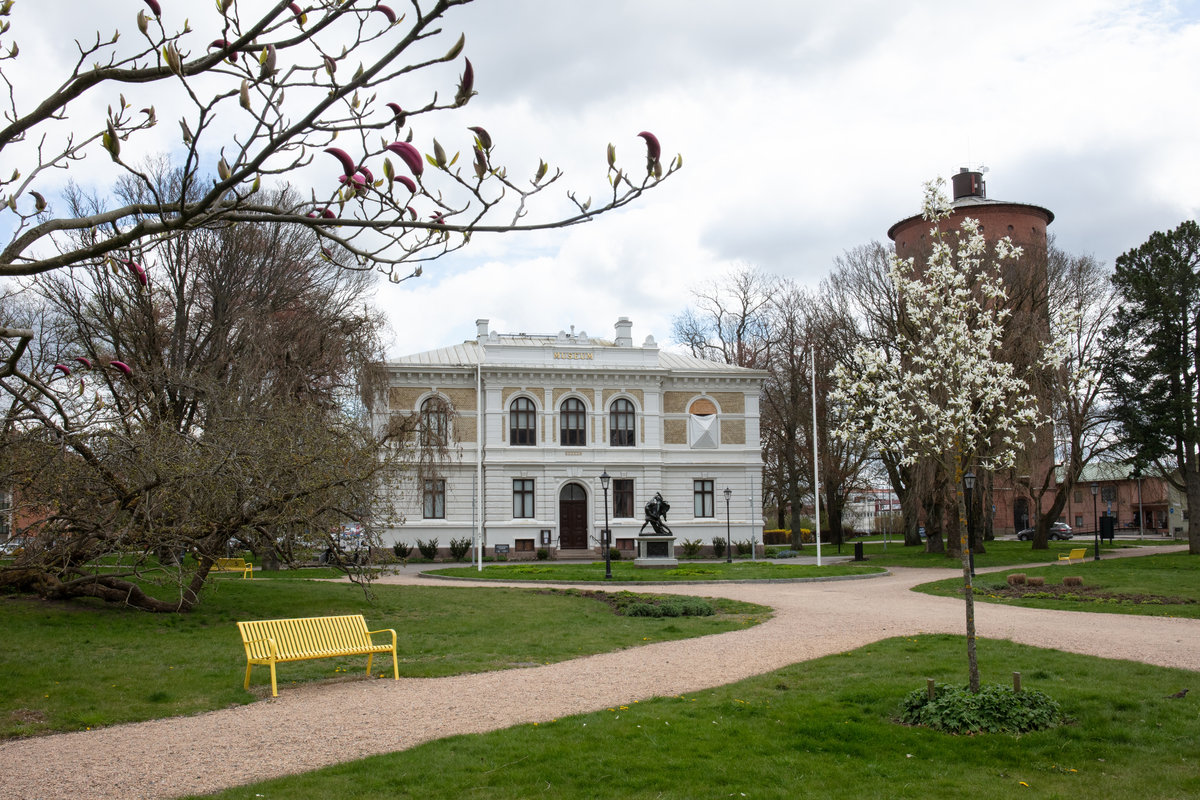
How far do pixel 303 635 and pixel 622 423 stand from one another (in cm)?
3083

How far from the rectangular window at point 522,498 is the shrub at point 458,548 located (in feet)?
8.91

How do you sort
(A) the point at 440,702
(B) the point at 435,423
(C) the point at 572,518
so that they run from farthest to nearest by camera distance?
1. (C) the point at 572,518
2. (B) the point at 435,423
3. (A) the point at 440,702

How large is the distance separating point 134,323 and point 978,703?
78.5ft

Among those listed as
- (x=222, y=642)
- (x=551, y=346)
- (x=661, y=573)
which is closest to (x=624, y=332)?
(x=551, y=346)

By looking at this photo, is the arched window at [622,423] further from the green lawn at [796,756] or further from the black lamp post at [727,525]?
the green lawn at [796,756]

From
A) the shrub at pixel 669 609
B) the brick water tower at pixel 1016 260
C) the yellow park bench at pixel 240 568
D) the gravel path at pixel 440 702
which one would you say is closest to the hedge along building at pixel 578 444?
the yellow park bench at pixel 240 568

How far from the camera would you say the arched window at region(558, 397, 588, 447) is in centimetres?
4138

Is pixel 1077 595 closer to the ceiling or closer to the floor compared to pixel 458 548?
closer to the ceiling

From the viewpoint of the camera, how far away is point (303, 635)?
1143 cm

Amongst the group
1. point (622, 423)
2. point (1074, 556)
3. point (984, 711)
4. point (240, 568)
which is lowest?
point (1074, 556)

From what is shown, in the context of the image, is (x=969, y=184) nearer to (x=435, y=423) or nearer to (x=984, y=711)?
(x=435, y=423)

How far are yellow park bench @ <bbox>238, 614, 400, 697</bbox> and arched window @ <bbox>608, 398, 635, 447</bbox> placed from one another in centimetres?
2993

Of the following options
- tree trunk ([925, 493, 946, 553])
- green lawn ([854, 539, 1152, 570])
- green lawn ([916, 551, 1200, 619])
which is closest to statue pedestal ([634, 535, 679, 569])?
green lawn ([854, 539, 1152, 570])

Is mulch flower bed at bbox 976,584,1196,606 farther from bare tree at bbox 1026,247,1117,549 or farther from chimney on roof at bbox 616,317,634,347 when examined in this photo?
chimney on roof at bbox 616,317,634,347
